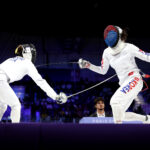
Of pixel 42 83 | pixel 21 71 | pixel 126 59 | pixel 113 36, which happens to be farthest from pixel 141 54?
pixel 21 71

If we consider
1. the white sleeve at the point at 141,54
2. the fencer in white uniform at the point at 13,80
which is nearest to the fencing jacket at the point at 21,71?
the fencer in white uniform at the point at 13,80

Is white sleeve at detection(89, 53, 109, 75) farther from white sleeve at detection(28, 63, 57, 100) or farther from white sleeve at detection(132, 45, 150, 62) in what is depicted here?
white sleeve at detection(28, 63, 57, 100)

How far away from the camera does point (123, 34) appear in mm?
2238

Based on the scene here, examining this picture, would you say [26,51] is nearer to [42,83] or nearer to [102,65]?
[42,83]

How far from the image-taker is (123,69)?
2172mm

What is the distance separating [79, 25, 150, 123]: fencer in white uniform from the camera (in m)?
2.00

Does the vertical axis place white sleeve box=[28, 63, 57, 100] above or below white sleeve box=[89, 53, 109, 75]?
below

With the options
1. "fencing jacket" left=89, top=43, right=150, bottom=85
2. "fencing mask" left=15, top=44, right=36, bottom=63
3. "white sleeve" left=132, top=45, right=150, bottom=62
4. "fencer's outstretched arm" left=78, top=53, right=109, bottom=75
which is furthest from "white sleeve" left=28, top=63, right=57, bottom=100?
"white sleeve" left=132, top=45, right=150, bottom=62

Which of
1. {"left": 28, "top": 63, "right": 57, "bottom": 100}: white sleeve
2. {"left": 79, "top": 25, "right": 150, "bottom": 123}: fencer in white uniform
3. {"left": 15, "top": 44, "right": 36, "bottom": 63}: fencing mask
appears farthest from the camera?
{"left": 15, "top": 44, "right": 36, "bottom": 63}: fencing mask

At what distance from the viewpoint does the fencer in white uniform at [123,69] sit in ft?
6.57

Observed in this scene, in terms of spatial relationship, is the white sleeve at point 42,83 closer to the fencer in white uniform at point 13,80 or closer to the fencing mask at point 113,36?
the fencer in white uniform at point 13,80

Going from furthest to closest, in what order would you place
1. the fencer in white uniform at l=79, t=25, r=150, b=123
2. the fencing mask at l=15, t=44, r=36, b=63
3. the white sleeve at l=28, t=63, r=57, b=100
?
the fencing mask at l=15, t=44, r=36, b=63, the white sleeve at l=28, t=63, r=57, b=100, the fencer in white uniform at l=79, t=25, r=150, b=123

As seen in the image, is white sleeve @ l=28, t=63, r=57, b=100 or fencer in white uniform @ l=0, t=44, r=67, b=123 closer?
fencer in white uniform @ l=0, t=44, r=67, b=123

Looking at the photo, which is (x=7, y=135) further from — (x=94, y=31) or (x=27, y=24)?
(x=94, y=31)
